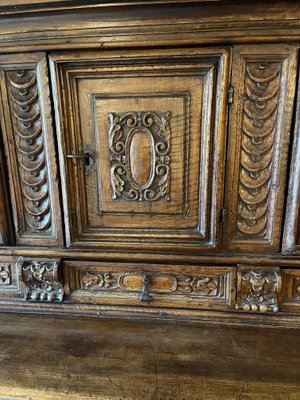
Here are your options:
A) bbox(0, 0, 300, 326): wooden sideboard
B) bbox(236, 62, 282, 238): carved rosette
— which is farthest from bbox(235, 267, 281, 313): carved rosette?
bbox(236, 62, 282, 238): carved rosette

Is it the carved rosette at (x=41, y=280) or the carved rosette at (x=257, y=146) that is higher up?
the carved rosette at (x=257, y=146)

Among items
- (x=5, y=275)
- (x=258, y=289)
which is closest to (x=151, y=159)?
(x=258, y=289)

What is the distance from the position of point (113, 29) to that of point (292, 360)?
1.08 metres

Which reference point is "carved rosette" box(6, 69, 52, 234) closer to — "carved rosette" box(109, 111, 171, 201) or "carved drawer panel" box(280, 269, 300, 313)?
"carved rosette" box(109, 111, 171, 201)

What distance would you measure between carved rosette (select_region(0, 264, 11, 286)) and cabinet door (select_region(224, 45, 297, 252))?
0.78 meters

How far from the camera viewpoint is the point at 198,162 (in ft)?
3.12

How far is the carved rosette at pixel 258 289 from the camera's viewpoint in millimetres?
974

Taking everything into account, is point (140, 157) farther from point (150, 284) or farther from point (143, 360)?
point (143, 360)

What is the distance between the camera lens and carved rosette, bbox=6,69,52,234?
95cm

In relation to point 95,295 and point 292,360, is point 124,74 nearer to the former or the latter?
point 95,295

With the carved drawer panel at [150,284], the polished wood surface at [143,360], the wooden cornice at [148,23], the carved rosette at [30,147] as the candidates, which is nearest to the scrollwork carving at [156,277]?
the carved drawer panel at [150,284]

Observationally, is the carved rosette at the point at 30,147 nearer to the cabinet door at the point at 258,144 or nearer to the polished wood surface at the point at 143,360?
the polished wood surface at the point at 143,360

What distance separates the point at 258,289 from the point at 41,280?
0.73 meters

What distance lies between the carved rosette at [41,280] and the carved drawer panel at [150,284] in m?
0.04
